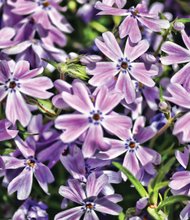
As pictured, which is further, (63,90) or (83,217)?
(83,217)

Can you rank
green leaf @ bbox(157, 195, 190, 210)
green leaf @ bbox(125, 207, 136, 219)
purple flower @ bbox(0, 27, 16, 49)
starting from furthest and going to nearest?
purple flower @ bbox(0, 27, 16, 49) → green leaf @ bbox(125, 207, 136, 219) → green leaf @ bbox(157, 195, 190, 210)

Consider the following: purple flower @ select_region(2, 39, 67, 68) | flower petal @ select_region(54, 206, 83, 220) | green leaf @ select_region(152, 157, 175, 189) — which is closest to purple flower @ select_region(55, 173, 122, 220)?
flower petal @ select_region(54, 206, 83, 220)

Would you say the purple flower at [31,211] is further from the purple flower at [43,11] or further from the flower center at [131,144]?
the purple flower at [43,11]

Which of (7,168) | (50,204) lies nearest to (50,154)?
(7,168)

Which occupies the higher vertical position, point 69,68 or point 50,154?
point 69,68

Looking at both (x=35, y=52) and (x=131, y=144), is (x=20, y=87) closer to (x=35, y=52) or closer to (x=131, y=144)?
(x=35, y=52)

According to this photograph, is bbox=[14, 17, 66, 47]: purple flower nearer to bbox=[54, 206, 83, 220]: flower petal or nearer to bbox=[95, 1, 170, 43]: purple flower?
bbox=[95, 1, 170, 43]: purple flower

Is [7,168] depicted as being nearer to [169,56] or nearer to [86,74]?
[86,74]
